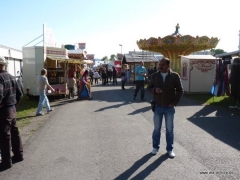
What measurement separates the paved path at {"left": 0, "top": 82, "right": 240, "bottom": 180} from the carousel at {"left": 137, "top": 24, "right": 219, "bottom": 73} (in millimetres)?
13850

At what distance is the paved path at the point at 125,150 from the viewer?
435 centimetres

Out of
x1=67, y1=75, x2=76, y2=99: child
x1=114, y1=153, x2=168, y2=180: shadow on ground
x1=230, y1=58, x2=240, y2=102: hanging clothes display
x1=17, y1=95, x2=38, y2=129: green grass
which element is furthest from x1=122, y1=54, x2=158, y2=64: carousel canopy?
x1=114, y1=153, x2=168, y2=180: shadow on ground

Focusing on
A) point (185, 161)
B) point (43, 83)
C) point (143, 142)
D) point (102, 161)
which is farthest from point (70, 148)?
point (43, 83)

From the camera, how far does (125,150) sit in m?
5.54

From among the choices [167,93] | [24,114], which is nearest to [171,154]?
[167,93]

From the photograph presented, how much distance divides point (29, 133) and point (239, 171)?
5183 mm

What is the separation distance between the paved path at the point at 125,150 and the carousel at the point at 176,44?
1385cm

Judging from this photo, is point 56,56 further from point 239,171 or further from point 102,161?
point 239,171

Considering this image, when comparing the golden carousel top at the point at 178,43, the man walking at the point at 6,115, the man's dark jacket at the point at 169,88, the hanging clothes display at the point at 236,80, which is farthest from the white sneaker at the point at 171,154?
the golden carousel top at the point at 178,43

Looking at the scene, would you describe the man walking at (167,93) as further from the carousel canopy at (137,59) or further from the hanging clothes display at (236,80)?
the carousel canopy at (137,59)

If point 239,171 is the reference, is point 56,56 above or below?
above

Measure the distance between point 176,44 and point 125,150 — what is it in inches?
707

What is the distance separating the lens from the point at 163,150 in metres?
5.54

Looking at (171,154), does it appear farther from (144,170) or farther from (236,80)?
(236,80)
